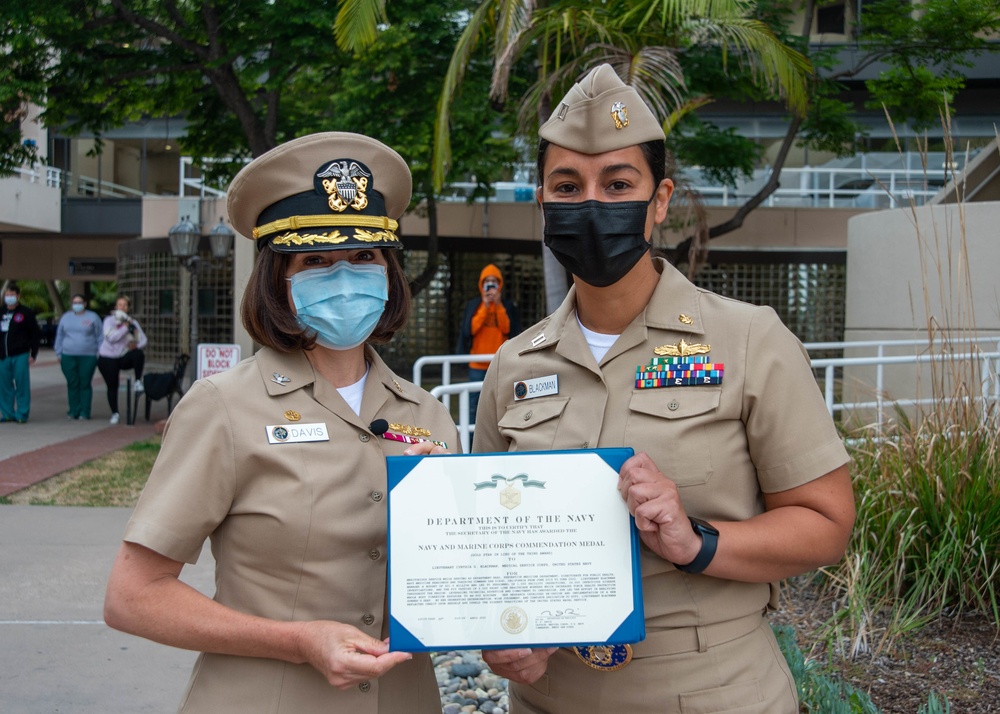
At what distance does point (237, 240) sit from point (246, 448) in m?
16.4

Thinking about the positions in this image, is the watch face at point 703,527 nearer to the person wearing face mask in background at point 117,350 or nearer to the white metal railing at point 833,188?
the person wearing face mask in background at point 117,350

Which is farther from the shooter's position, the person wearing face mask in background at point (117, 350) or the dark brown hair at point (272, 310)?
the person wearing face mask in background at point (117, 350)

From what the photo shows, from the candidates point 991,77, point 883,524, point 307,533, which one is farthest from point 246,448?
point 991,77

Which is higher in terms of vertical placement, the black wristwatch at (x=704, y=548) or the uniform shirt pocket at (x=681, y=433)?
the uniform shirt pocket at (x=681, y=433)

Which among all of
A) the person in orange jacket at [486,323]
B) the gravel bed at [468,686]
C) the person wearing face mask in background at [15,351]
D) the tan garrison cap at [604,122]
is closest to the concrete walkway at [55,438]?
the person wearing face mask in background at [15,351]

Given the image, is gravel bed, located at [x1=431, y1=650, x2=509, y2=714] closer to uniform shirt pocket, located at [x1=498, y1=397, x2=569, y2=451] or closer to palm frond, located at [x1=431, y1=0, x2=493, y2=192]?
uniform shirt pocket, located at [x1=498, y1=397, x2=569, y2=451]

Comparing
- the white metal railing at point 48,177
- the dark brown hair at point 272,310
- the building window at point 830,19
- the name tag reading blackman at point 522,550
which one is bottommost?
the name tag reading blackman at point 522,550

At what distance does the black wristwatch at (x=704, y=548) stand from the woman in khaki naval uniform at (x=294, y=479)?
1.82 ft

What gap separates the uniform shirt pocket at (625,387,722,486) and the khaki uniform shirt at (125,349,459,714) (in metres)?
0.56

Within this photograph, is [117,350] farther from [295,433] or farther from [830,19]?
[830,19]

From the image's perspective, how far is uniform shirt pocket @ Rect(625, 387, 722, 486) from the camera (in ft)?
6.10

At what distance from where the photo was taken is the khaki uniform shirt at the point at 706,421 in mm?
1826

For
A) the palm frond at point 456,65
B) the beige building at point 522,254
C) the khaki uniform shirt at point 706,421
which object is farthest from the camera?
the beige building at point 522,254

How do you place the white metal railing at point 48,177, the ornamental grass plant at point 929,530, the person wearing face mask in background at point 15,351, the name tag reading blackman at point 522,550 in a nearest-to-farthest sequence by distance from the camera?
the name tag reading blackman at point 522,550 < the ornamental grass plant at point 929,530 < the person wearing face mask in background at point 15,351 < the white metal railing at point 48,177
